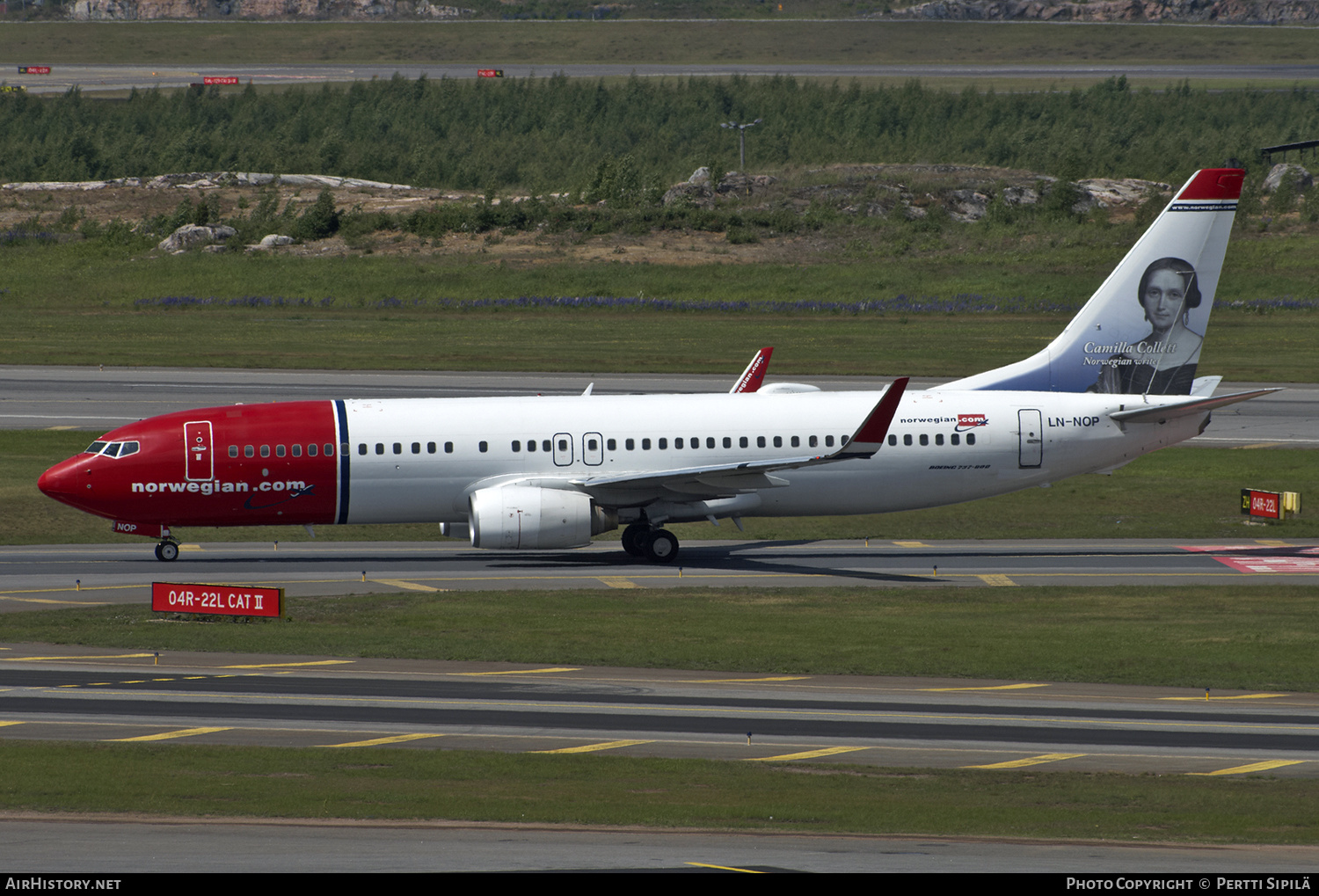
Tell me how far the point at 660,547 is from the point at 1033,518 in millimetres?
14105

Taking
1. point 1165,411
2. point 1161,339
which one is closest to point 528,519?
point 1165,411

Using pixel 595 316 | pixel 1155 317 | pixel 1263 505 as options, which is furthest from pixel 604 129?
pixel 1263 505

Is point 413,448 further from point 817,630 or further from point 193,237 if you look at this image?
point 193,237

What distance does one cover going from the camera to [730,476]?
43812mm

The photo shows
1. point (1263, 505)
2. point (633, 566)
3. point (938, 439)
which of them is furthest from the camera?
point (1263, 505)

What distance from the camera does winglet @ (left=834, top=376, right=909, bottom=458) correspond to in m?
41.7

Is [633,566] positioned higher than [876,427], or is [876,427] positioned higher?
[876,427]

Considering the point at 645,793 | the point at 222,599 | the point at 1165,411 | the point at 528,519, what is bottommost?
the point at 645,793

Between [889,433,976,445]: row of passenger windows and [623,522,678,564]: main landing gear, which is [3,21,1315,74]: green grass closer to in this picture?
[889,433,976,445]: row of passenger windows

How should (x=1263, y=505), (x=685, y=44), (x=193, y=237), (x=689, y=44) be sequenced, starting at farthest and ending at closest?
(x=685, y=44) < (x=689, y=44) < (x=193, y=237) < (x=1263, y=505)

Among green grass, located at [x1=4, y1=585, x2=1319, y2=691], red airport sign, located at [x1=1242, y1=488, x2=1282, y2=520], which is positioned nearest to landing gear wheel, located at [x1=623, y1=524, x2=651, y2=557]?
green grass, located at [x1=4, y1=585, x2=1319, y2=691]

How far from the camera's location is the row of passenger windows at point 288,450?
4375 centimetres

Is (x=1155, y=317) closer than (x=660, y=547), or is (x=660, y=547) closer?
(x=660, y=547)

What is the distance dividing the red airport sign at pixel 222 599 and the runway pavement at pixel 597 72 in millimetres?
138903
